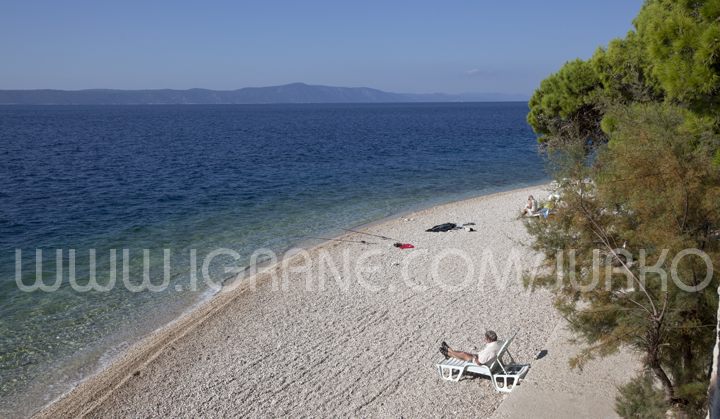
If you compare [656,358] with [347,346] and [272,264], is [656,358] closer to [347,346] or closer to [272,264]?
[347,346]

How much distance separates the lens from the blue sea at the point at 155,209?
1372 centimetres

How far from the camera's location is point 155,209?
92.4 ft

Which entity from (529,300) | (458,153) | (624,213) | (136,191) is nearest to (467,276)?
(529,300)

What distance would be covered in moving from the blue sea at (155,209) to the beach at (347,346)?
48.3 inches

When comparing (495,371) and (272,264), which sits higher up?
(495,371)

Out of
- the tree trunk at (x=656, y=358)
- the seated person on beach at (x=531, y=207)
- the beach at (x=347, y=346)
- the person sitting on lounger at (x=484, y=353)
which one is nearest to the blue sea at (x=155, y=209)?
the beach at (x=347, y=346)

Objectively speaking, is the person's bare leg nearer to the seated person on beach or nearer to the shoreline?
the shoreline

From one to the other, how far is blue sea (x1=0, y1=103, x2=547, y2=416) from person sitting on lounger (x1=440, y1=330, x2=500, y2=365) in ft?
24.1

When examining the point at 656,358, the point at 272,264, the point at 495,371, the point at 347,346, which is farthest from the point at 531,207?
the point at 656,358

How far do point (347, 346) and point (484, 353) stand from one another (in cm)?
304

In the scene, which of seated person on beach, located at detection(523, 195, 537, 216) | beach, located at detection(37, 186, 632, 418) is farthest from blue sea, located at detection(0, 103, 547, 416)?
seated person on beach, located at detection(523, 195, 537, 216)

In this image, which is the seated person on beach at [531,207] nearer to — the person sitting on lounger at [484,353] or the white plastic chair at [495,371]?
the person sitting on lounger at [484,353]

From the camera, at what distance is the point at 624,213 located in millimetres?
7684

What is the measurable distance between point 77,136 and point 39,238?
58410 mm
